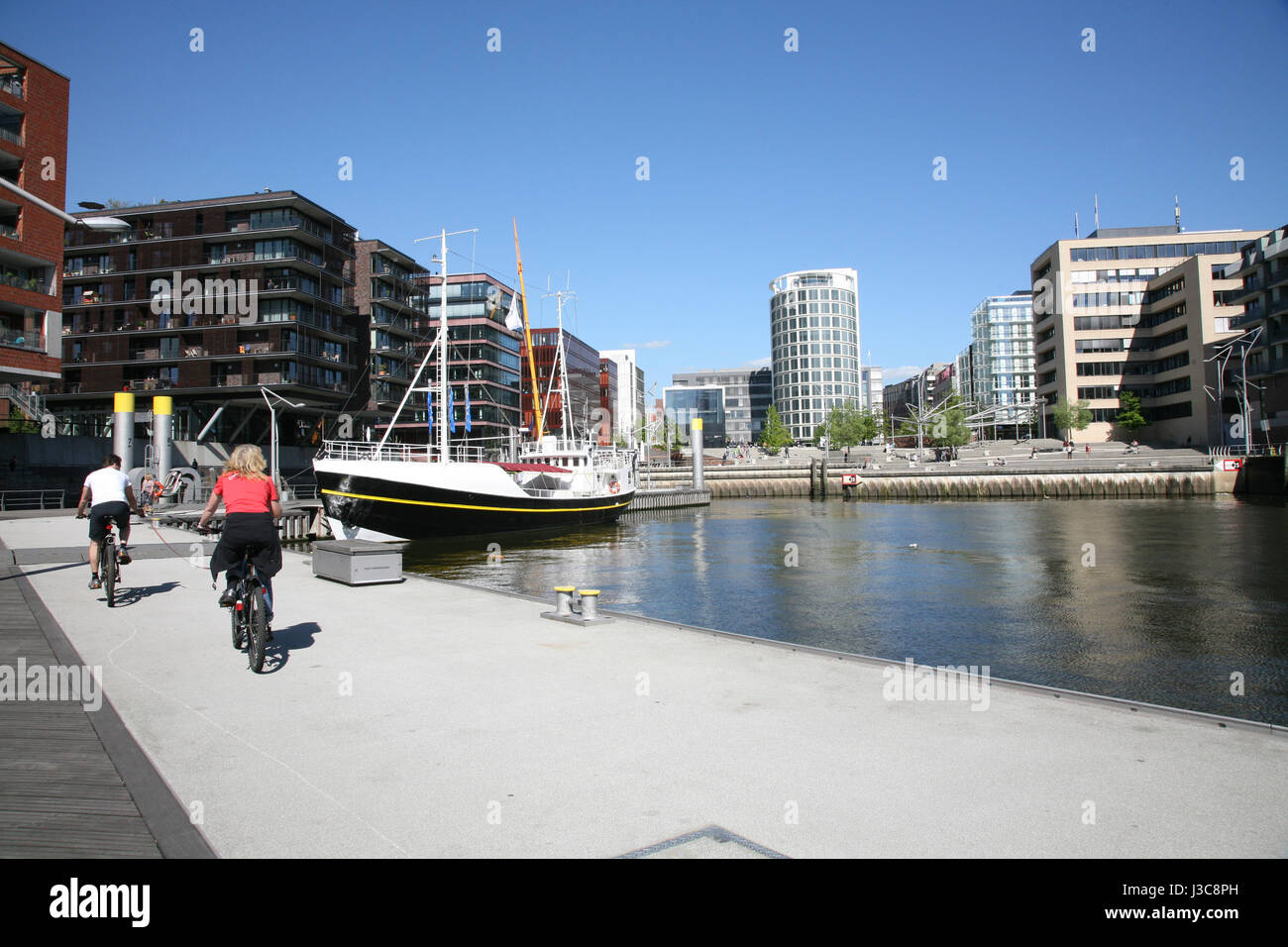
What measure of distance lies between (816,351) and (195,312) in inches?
5676

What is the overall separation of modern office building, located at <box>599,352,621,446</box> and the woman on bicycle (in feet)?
400

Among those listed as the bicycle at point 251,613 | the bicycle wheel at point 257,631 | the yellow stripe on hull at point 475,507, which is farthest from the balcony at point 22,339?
the bicycle wheel at point 257,631

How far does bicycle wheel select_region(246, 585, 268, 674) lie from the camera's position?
7625mm

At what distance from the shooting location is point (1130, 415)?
93250mm

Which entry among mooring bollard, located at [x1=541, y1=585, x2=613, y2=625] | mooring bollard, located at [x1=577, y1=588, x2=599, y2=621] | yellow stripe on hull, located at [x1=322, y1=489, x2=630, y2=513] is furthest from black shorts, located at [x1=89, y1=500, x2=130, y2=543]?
yellow stripe on hull, located at [x1=322, y1=489, x2=630, y2=513]

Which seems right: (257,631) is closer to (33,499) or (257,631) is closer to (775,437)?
(33,499)

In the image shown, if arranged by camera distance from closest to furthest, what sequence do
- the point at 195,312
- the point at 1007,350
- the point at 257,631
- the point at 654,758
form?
1. the point at 654,758
2. the point at 257,631
3. the point at 195,312
4. the point at 1007,350

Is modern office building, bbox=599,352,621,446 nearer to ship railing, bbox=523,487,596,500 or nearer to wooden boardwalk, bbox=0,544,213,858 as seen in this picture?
ship railing, bbox=523,487,596,500

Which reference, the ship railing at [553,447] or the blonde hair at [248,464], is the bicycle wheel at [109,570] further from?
the ship railing at [553,447]

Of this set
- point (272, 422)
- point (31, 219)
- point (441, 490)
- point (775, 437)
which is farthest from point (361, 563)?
point (775, 437)

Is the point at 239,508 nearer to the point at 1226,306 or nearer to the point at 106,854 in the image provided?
the point at 106,854

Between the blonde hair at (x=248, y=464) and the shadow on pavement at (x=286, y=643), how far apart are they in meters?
1.81

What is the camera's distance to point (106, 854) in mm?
3807

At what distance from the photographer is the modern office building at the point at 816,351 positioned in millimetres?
182250
